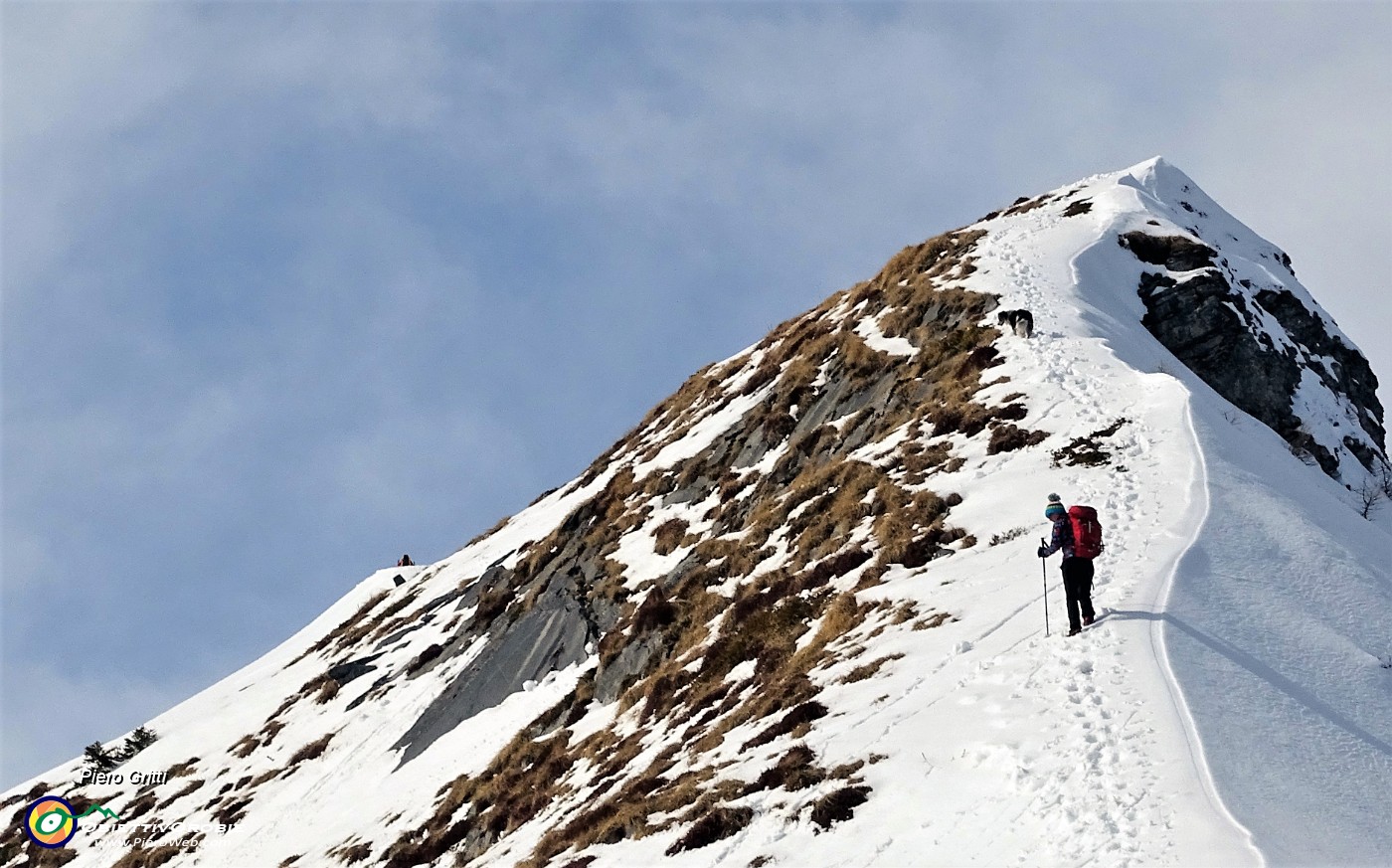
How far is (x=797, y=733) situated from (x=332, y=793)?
2360 cm

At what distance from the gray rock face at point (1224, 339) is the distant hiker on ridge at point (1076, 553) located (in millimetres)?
25847

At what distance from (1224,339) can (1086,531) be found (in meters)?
28.5

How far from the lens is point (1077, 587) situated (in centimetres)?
1541

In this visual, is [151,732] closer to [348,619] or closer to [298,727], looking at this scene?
[348,619]

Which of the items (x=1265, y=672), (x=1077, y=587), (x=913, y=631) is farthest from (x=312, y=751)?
(x=1265, y=672)

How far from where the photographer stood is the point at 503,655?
35.5 meters

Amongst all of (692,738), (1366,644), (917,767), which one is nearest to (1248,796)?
(917,767)

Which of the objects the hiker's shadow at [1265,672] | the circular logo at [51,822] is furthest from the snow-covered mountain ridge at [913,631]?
the circular logo at [51,822]

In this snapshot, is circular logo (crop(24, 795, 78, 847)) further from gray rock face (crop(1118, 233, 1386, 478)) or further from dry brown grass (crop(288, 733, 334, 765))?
gray rock face (crop(1118, 233, 1386, 478))

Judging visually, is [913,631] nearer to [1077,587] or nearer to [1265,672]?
[1077,587]

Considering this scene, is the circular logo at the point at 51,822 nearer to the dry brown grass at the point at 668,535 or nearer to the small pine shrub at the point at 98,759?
the small pine shrub at the point at 98,759

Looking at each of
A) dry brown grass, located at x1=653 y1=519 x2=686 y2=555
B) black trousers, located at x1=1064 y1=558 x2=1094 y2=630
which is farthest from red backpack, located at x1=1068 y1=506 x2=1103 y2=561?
dry brown grass, located at x1=653 y1=519 x2=686 y2=555

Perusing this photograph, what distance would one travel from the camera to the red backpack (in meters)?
16.1

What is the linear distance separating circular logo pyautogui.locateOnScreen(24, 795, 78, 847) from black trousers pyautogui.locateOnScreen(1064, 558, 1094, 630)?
42575mm
